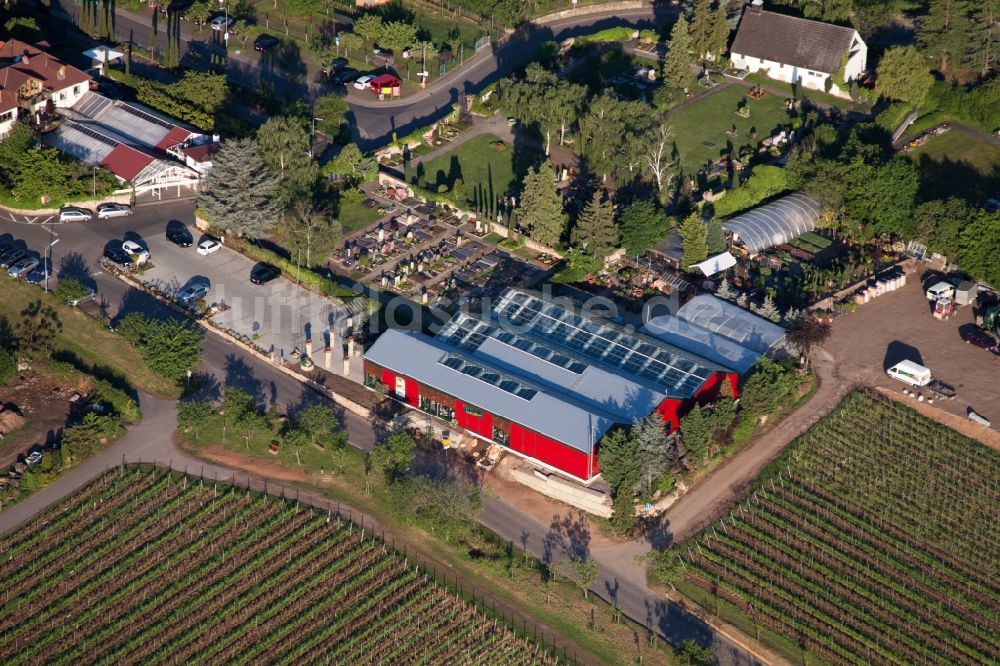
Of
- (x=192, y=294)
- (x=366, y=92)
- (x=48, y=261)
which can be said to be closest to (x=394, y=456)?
(x=192, y=294)

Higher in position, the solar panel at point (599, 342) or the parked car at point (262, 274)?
the solar panel at point (599, 342)

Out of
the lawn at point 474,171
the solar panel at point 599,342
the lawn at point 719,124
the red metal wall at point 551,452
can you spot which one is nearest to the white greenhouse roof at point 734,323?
the solar panel at point 599,342

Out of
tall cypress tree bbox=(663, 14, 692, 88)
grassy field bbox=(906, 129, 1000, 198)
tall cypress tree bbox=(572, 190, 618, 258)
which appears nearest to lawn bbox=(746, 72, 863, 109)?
tall cypress tree bbox=(663, 14, 692, 88)

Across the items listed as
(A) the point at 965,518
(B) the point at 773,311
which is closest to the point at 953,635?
(A) the point at 965,518

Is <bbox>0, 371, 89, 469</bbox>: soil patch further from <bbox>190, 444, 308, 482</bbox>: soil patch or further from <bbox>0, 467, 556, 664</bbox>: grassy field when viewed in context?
<bbox>190, 444, 308, 482</bbox>: soil patch

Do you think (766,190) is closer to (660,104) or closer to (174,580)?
(660,104)

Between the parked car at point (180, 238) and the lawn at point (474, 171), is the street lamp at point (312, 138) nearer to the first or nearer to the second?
the lawn at point (474, 171)

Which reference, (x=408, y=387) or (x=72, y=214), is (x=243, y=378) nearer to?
(x=408, y=387)
